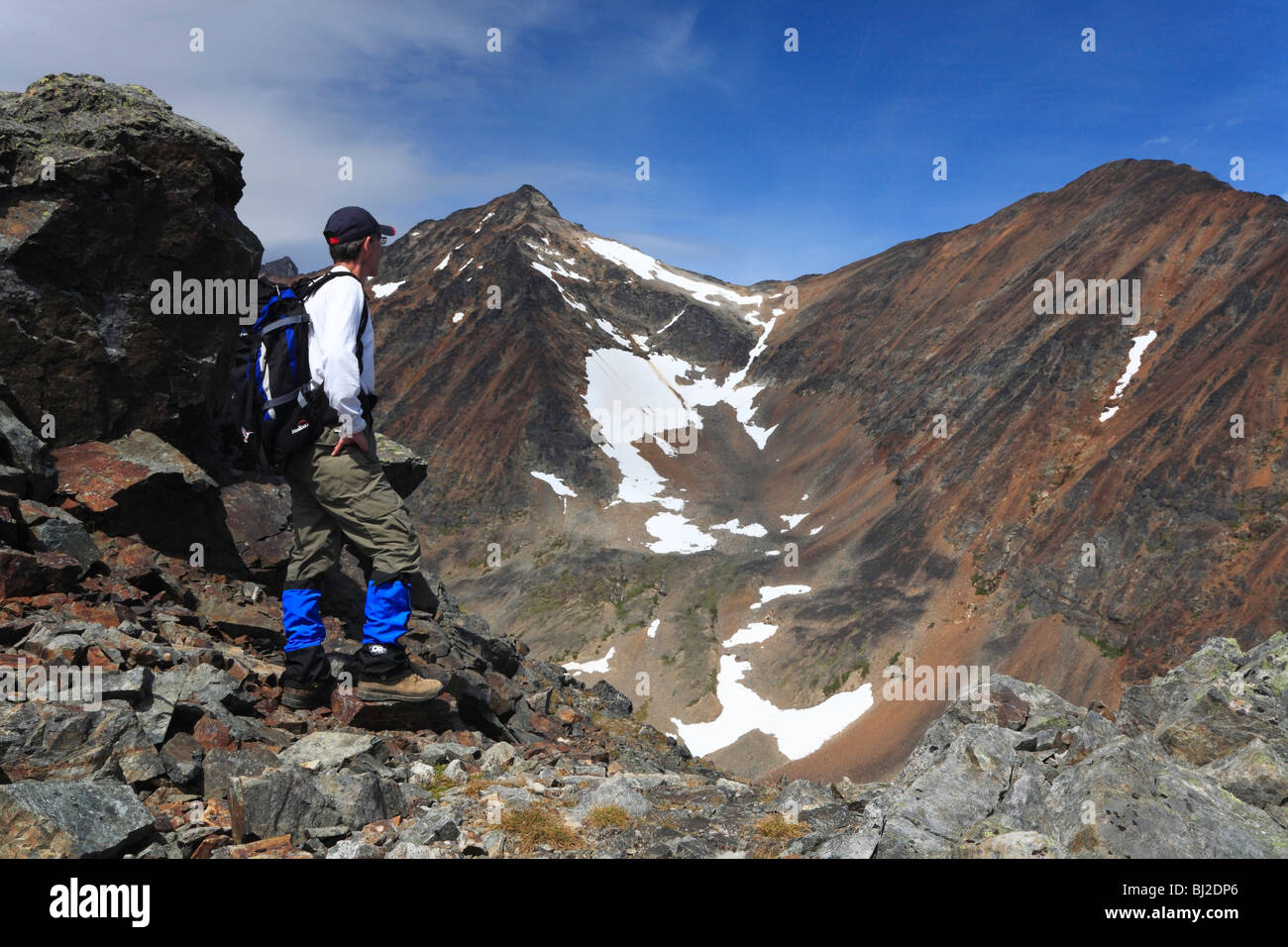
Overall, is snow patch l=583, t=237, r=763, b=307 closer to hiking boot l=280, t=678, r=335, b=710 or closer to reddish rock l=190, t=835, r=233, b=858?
hiking boot l=280, t=678, r=335, b=710

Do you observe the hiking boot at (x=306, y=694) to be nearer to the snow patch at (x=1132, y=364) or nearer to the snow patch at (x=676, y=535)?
the snow patch at (x=1132, y=364)

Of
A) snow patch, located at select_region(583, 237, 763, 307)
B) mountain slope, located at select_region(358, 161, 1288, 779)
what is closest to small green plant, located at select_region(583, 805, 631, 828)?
mountain slope, located at select_region(358, 161, 1288, 779)

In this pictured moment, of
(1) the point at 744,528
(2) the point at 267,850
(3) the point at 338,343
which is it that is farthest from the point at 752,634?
(2) the point at 267,850

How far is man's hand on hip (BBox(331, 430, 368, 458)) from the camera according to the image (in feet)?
21.5

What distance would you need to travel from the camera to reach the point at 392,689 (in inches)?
308

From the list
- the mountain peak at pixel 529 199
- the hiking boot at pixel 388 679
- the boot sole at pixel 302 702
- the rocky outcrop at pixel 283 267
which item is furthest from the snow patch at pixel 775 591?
the rocky outcrop at pixel 283 267

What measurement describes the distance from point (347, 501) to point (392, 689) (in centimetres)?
216

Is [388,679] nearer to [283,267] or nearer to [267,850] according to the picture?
[267,850]

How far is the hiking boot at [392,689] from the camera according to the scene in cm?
781

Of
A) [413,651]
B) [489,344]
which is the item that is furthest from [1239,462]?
[489,344]

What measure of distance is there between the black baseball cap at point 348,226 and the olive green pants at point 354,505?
1.65 metres
